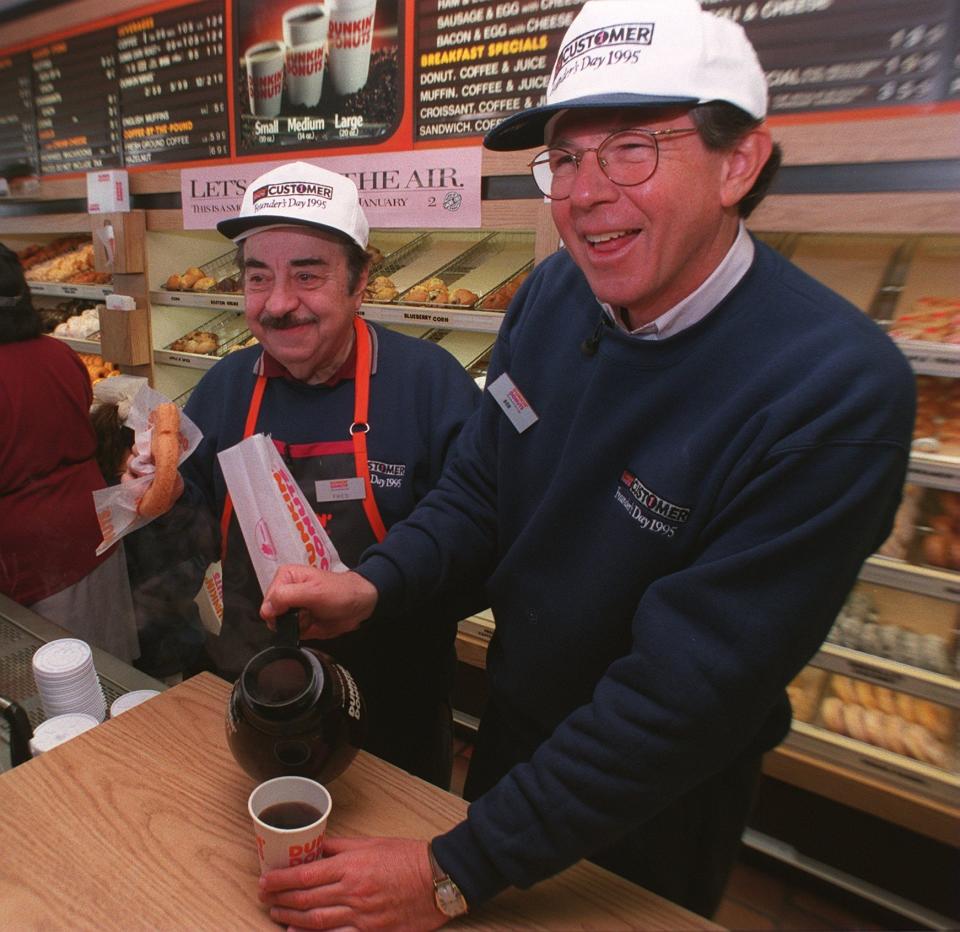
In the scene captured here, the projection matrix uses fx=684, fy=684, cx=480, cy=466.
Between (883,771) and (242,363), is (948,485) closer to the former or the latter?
(883,771)

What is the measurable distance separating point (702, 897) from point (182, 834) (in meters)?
0.91

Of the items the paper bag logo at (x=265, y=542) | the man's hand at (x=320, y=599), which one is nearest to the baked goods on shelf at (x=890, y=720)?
the man's hand at (x=320, y=599)

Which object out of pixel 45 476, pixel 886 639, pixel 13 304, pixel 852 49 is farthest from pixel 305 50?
pixel 886 639

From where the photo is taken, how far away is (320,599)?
1.13 metres

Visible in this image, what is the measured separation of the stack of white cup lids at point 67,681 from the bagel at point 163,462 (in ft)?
1.16

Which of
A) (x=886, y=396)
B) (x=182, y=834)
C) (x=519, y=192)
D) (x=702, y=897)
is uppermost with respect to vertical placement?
(x=519, y=192)

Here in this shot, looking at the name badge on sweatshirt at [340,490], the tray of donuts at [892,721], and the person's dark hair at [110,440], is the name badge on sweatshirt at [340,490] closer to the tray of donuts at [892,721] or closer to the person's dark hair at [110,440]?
the person's dark hair at [110,440]

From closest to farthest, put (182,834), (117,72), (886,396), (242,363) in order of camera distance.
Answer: (886,396), (182,834), (242,363), (117,72)

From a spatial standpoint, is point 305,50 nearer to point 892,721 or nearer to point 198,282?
point 198,282

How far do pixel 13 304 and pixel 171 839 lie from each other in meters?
2.40

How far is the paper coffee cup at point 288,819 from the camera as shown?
81cm

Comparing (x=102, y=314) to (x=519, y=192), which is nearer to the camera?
(x=519, y=192)

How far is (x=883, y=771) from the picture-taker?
7.49 ft

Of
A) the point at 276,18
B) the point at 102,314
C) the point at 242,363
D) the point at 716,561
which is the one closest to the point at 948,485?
the point at 716,561
